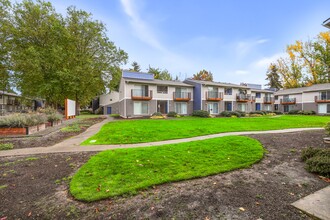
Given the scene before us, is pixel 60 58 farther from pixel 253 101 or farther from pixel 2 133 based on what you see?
pixel 253 101

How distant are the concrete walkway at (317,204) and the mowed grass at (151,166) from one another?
6.31 ft

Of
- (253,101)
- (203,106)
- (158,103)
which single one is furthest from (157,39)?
(253,101)

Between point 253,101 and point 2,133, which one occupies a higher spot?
point 253,101

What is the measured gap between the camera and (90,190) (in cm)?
381

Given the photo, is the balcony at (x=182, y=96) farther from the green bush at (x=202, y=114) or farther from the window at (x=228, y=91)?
the window at (x=228, y=91)

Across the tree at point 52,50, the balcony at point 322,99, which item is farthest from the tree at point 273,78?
the tree at point 52,50

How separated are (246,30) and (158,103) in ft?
49.3

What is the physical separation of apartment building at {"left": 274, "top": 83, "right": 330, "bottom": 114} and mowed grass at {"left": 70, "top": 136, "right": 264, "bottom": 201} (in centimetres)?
3846

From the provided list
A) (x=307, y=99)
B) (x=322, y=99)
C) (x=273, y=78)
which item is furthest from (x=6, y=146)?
(x=273, y=78)

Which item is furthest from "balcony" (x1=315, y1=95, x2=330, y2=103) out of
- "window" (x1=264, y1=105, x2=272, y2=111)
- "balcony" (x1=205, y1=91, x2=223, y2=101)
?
"balcony" (x1=205, y1=91, x2=223, y2=101)

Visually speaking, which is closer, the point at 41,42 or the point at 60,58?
the point at 60,58

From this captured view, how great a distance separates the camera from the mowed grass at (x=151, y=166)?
3.95 meters

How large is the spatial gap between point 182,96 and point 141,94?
7.22 m

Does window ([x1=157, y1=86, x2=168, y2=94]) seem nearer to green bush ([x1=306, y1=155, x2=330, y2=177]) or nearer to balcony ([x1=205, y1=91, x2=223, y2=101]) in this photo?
balcony ([x1=205, y1=91, x2=223, y2=101])
